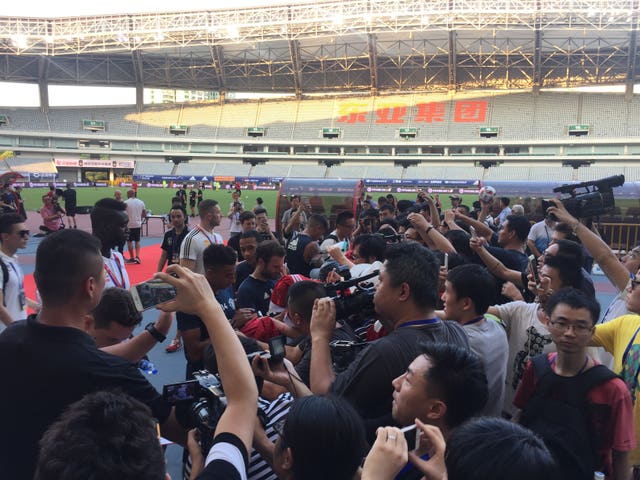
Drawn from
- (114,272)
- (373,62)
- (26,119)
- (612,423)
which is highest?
(373,62)

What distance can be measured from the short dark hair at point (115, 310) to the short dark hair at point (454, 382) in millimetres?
1849

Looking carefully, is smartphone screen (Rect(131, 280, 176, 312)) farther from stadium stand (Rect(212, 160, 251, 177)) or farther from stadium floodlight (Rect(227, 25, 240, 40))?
stadium stand (Rect(212, 160, 251, 177))

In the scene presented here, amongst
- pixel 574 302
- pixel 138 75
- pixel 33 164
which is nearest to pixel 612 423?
pixel 574 302

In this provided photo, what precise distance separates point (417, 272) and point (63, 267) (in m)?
1.56

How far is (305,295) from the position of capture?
3.04m

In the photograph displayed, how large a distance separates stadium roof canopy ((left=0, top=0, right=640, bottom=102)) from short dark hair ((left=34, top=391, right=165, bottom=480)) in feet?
123

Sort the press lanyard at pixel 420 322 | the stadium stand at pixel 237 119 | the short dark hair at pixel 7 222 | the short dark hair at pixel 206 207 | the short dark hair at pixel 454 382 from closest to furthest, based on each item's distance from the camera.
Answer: the short dark hair at pixel 454 382
the press lanyard at pixel 420 322
the short dark hair at pixel 7 222
the short dark hair at pixel 206 207
the stadium stand at pixel 237 119

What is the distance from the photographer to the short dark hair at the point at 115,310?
2.85 metres

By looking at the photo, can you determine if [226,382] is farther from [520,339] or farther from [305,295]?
[520,339]

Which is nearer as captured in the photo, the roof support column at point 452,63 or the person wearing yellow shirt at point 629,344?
the person wearing yellow shirt at point 629,344

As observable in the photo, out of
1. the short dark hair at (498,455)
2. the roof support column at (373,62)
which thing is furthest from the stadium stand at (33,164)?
the short dark hair at (498,455)

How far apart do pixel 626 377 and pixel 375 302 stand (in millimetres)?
1524

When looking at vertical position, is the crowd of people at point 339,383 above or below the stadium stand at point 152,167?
below

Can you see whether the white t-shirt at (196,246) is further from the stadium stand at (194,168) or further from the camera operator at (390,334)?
the stadium stand at (194,168)
